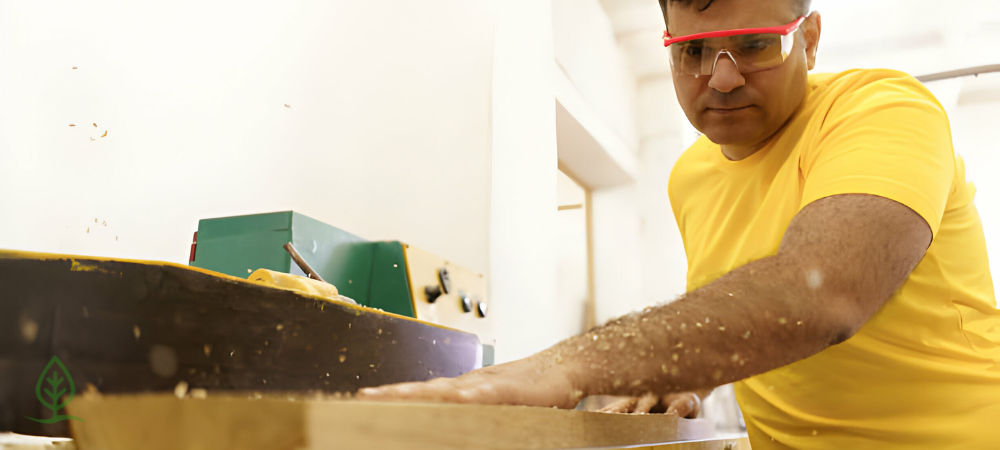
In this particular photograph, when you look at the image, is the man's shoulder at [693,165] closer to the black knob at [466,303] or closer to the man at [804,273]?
the man at [804,273]

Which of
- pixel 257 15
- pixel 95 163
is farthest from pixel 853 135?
pixel 257 15

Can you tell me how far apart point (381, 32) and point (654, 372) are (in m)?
2.32

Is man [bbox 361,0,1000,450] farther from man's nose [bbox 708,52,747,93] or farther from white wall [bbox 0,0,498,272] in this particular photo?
white wall [bbox 0,0,498,272]

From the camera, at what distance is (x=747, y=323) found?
0.50 metres

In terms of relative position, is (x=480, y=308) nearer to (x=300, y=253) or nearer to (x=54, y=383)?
(x=300, y=253)

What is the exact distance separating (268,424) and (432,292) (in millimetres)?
1510

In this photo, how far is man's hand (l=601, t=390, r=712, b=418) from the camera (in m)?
0.98

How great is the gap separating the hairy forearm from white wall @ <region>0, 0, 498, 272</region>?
4.79 ft

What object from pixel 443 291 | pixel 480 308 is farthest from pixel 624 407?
pixel 480 308

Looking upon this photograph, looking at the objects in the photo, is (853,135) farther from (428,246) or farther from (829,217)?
(428,246)

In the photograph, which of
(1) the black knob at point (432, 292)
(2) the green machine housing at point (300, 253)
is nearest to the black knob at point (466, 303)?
(1) the black knob at point (432, 292)

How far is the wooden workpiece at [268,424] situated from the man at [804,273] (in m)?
0.05

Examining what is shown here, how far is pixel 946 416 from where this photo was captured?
77cm

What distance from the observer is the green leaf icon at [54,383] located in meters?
0.45
